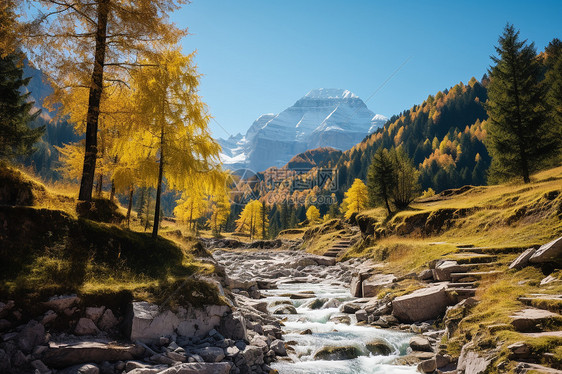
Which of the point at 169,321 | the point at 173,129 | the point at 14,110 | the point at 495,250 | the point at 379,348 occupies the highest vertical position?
the point at 14,110

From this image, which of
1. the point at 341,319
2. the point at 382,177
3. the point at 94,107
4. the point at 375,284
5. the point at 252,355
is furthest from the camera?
the point at 382,177

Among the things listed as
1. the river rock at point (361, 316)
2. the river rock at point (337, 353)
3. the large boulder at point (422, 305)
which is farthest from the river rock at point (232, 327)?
the large boulder at point (422, 305)

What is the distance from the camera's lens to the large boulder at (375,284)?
18.4 meters

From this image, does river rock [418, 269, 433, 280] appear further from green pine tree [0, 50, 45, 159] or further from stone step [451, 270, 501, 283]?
green pine tree [0, 50, 45, 159]

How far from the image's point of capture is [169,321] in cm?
936

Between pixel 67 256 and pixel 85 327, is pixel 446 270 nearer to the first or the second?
pixel 85 327

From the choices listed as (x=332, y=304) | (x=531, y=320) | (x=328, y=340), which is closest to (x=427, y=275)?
(x=332, y=304)

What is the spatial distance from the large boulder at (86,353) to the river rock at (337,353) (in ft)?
19.2

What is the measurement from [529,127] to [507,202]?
12133 mm

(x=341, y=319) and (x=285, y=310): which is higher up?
(x=341, y=319)

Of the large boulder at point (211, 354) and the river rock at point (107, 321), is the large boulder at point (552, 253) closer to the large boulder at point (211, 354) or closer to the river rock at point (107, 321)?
the large boulder at point (211, 354)

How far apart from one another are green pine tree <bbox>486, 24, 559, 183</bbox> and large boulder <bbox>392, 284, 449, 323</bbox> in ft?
82.3

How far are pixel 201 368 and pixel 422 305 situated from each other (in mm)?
9691

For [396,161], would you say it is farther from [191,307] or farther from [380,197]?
[191,307]
